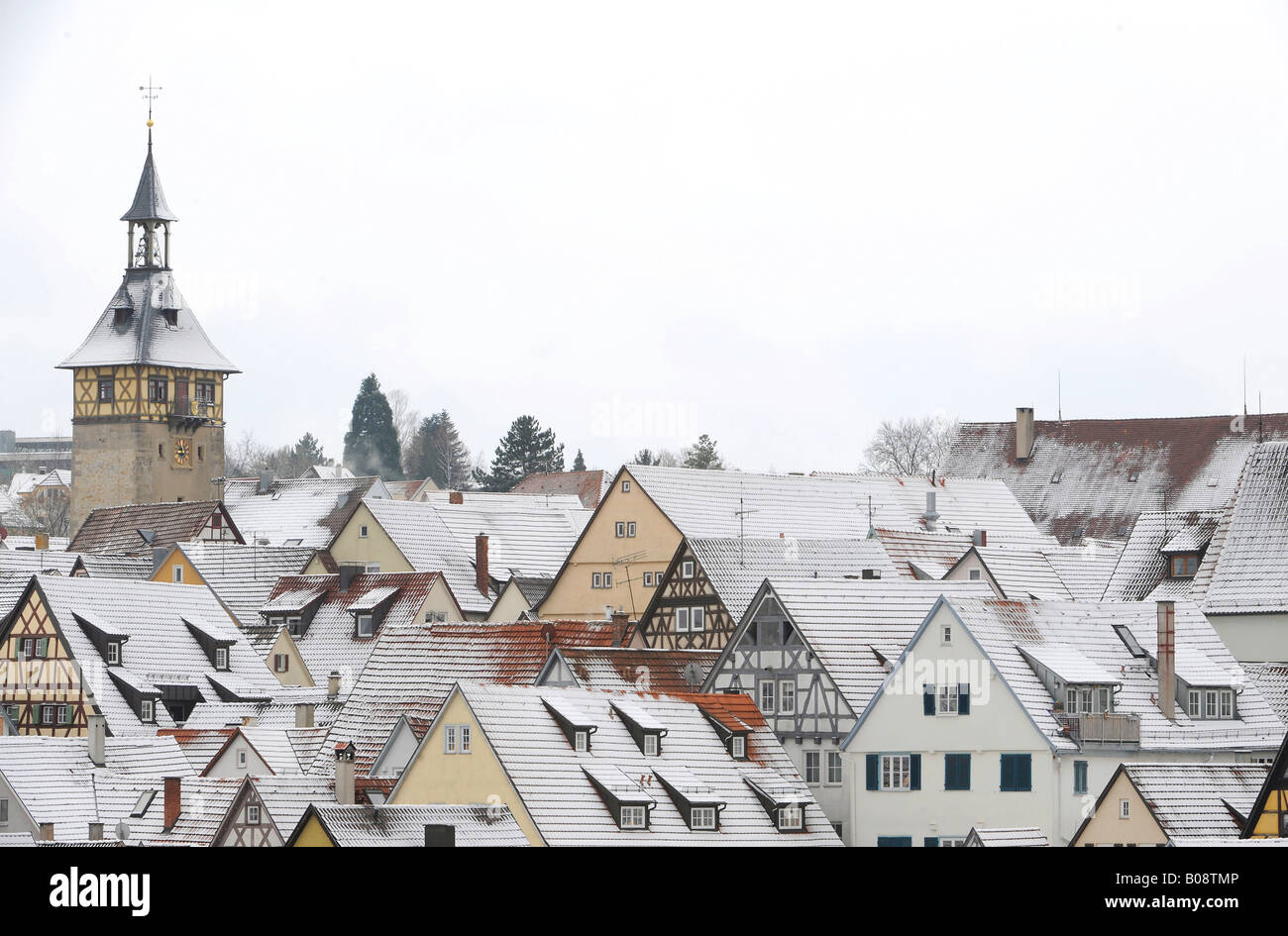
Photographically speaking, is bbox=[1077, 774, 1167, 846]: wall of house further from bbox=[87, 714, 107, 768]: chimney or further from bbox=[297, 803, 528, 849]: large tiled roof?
bbox=[87, 714, 107, 768]: chimney

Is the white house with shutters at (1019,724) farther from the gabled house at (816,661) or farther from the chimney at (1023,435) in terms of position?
the chimney at (1023,435)

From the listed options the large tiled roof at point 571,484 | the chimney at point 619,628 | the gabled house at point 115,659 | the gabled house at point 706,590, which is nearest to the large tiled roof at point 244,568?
the gabled house at point 115,659

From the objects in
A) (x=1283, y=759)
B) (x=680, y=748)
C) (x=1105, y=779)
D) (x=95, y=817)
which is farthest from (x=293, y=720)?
(x=1283, y=759)

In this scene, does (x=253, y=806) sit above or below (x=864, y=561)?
below

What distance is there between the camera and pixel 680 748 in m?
40.2

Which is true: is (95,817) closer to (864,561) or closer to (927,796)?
(927,796)

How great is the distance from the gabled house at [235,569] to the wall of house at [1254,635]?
29127mm

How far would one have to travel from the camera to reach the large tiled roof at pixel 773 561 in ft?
171

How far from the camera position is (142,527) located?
265 ft

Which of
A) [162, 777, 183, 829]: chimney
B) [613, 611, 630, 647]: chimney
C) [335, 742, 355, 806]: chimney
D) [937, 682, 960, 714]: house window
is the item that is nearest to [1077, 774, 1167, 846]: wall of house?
[937, 682, 960, 714]: house window

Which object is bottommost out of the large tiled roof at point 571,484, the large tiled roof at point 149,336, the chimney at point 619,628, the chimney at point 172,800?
the chimney at point 172,800

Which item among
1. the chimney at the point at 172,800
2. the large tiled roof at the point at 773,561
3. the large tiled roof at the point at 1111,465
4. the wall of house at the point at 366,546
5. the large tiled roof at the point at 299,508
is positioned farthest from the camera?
the large tiled roof at the point at 1111,465

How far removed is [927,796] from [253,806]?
38.0 feet

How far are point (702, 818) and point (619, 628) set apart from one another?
1449cm
